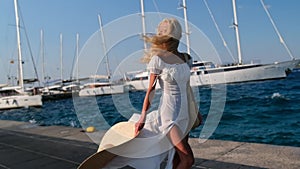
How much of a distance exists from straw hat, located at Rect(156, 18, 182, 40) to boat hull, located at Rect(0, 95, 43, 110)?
36458mm

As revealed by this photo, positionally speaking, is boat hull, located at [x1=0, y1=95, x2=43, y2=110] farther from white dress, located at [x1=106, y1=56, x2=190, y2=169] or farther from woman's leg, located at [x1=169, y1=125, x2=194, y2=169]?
woman's leg, located at [x1=169, y1=125, x2=194, y2=169]

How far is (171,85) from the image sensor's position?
2.78m

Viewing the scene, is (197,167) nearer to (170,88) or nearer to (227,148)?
(227,148)

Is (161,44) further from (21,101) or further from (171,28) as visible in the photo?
(21,101)

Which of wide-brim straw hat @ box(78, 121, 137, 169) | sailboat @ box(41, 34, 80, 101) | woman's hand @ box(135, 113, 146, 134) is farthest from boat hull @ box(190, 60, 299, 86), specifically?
woman's hand @ box(135, 113, 146, 134)

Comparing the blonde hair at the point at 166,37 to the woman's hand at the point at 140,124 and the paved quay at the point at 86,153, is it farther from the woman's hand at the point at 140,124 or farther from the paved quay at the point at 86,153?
the paved quay at the point at 86,153

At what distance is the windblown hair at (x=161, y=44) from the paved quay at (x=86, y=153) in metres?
1.95

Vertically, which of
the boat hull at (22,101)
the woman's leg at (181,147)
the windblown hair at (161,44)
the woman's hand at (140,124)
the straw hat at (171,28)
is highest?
the straw hat at (171,28)

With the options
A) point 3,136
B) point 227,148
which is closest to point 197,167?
point 227,148

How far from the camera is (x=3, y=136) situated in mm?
8141

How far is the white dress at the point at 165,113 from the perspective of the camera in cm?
274

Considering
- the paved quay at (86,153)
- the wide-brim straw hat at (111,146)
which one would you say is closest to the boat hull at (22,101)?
the paved quay at (86,153)

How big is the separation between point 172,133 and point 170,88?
0.40 metres

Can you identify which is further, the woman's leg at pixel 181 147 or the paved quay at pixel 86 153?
the paved quay at pixel 86 153
